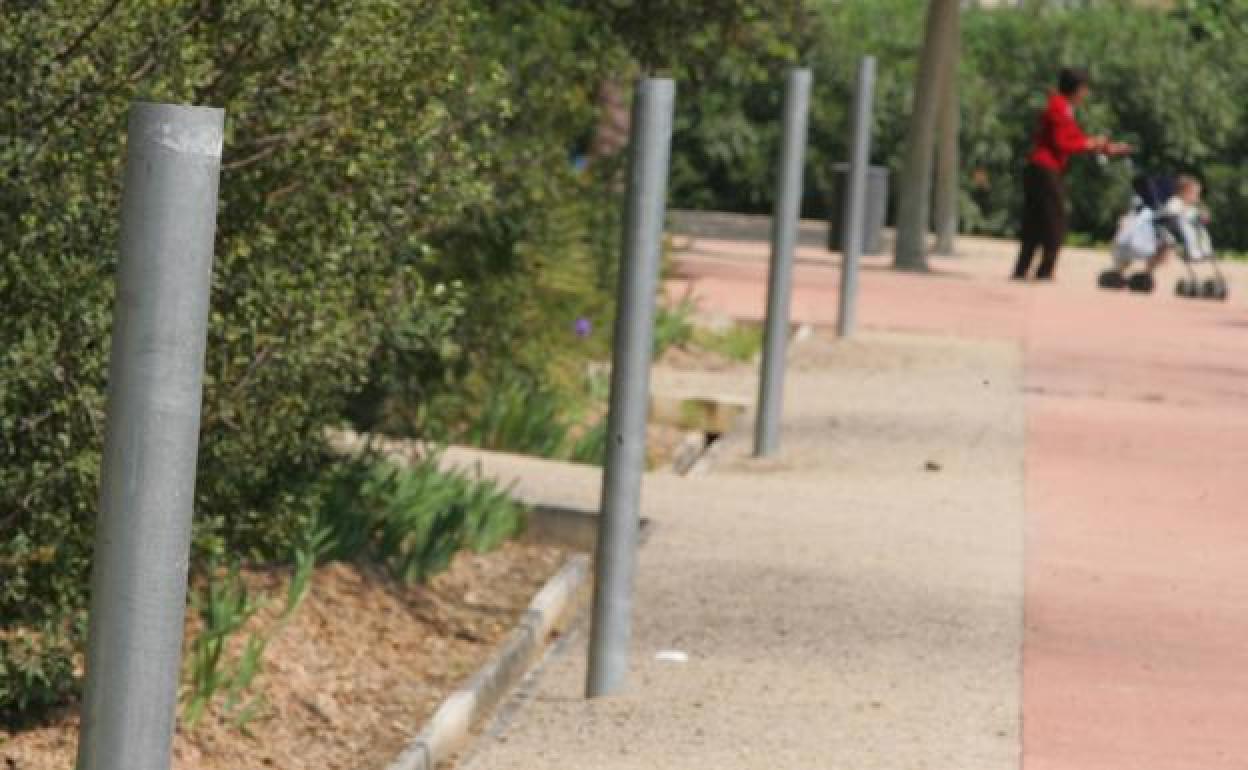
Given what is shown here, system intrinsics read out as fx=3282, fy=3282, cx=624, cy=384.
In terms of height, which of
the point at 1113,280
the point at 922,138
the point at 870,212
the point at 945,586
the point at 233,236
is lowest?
the point at 945,586

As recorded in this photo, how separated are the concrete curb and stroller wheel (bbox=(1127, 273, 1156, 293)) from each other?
15078 mm

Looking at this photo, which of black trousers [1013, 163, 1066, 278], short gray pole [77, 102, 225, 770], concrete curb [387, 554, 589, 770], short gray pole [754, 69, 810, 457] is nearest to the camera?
short gray pole [77, 102, 225, 770]

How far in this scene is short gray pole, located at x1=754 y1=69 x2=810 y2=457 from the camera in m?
13.0

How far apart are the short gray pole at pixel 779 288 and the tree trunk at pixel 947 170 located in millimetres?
15828

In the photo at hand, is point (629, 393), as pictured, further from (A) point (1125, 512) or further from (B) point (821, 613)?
(A) point (1125, 512)

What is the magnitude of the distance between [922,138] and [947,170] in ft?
9.36

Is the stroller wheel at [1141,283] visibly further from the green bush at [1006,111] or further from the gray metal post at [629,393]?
the gray metal post at [629,393]

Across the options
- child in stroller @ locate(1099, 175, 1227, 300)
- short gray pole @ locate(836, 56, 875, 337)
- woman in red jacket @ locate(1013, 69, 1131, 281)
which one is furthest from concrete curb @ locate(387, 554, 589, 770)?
woman in red jacket @ locate(1013, 69, 1131, 281)

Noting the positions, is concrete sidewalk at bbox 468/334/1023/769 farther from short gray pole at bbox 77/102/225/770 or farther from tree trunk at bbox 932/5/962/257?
tree trunk at bbox 932/5/962/257

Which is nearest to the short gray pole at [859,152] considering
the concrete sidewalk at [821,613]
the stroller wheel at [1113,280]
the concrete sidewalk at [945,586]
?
the concrete sidewalk at [945,586]

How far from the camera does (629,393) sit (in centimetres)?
811

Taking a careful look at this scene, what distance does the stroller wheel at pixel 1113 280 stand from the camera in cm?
2497

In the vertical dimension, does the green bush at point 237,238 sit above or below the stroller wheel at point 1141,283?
above


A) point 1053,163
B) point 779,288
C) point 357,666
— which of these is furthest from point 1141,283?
point 357,666
